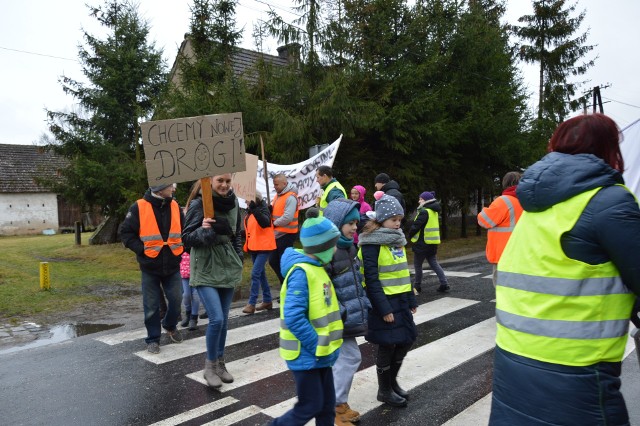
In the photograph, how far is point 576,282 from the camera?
75.1 inches

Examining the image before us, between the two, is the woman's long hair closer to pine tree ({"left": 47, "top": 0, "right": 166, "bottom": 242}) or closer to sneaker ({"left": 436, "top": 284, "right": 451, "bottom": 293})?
sneaker ({"left": 436, "top": 284, "right": 451, "bottom": 293})

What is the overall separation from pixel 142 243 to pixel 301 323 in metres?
3.22

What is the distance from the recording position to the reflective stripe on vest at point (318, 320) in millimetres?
3143

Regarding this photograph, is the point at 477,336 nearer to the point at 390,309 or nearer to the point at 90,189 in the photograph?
the point at 390,309

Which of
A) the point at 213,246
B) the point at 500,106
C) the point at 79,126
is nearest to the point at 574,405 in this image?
the point at 213,246

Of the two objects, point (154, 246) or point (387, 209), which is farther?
point (154, 246)

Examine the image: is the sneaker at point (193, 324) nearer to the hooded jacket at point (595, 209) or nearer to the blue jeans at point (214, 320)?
the blue jeans at point (214, 320)

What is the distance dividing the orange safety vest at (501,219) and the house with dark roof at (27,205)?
99.0 feet

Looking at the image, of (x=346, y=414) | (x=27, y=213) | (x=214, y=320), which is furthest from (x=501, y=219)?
(x=27, y=213)

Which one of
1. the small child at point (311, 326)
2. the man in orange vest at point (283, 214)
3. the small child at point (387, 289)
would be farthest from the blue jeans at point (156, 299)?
the small child at point (311, 326)

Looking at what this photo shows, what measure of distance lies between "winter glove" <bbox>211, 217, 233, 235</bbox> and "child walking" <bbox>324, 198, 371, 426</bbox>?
1.20m

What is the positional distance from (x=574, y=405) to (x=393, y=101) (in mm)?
13247

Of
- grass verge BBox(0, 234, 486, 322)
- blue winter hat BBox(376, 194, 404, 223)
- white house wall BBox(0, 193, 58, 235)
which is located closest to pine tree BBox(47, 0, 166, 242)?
grass verge BBox(0, 234, 486, 322)

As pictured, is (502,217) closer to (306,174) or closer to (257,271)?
(257,271)
